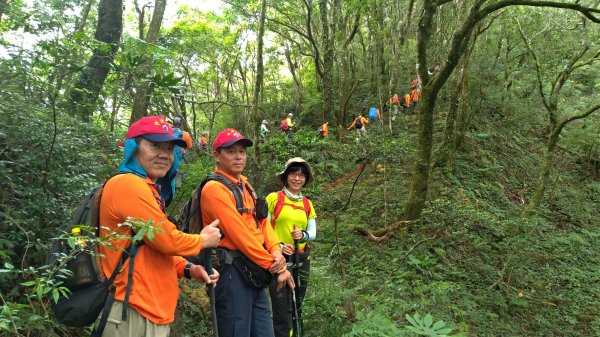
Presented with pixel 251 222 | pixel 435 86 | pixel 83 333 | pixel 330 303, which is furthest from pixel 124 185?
pixel 435 86

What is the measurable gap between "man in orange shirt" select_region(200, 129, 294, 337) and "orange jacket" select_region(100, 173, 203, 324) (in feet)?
2.22

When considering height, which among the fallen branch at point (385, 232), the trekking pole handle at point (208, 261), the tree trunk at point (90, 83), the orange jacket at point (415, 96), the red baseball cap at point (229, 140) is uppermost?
the orange jacket at point (415, 96)

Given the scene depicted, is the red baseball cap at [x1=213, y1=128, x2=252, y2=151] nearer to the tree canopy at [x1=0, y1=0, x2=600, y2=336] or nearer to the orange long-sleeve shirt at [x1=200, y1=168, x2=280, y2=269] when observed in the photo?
the orange long-sleeve shirt at [x1=200, y1=168, x2=280, y2=269]

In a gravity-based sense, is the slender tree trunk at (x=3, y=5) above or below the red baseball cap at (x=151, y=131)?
above

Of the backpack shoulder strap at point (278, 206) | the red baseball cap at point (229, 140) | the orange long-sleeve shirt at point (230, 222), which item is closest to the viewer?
the orange long-sleeve shirt at point (230, 222)

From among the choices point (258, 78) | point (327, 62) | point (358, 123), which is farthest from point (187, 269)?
point (327, 62)

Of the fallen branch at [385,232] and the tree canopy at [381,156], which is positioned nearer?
the tree canopy at [381,156]

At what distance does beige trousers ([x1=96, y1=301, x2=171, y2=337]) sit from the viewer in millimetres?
2217

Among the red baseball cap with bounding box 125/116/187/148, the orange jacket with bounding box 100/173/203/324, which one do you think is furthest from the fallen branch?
the red baseball cap with bounding box 125/116/187/148

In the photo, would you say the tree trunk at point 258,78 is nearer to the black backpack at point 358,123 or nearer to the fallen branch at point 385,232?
the fallen branch at point 385,232

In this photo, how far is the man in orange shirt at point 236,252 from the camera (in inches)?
123

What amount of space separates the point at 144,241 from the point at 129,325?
0.47m

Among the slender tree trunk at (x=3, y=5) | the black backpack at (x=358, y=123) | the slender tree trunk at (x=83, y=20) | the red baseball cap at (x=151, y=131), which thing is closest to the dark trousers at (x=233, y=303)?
the red baseball cap at (x=151, y=131)

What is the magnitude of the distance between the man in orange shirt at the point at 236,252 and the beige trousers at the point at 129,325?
0.85 meters
